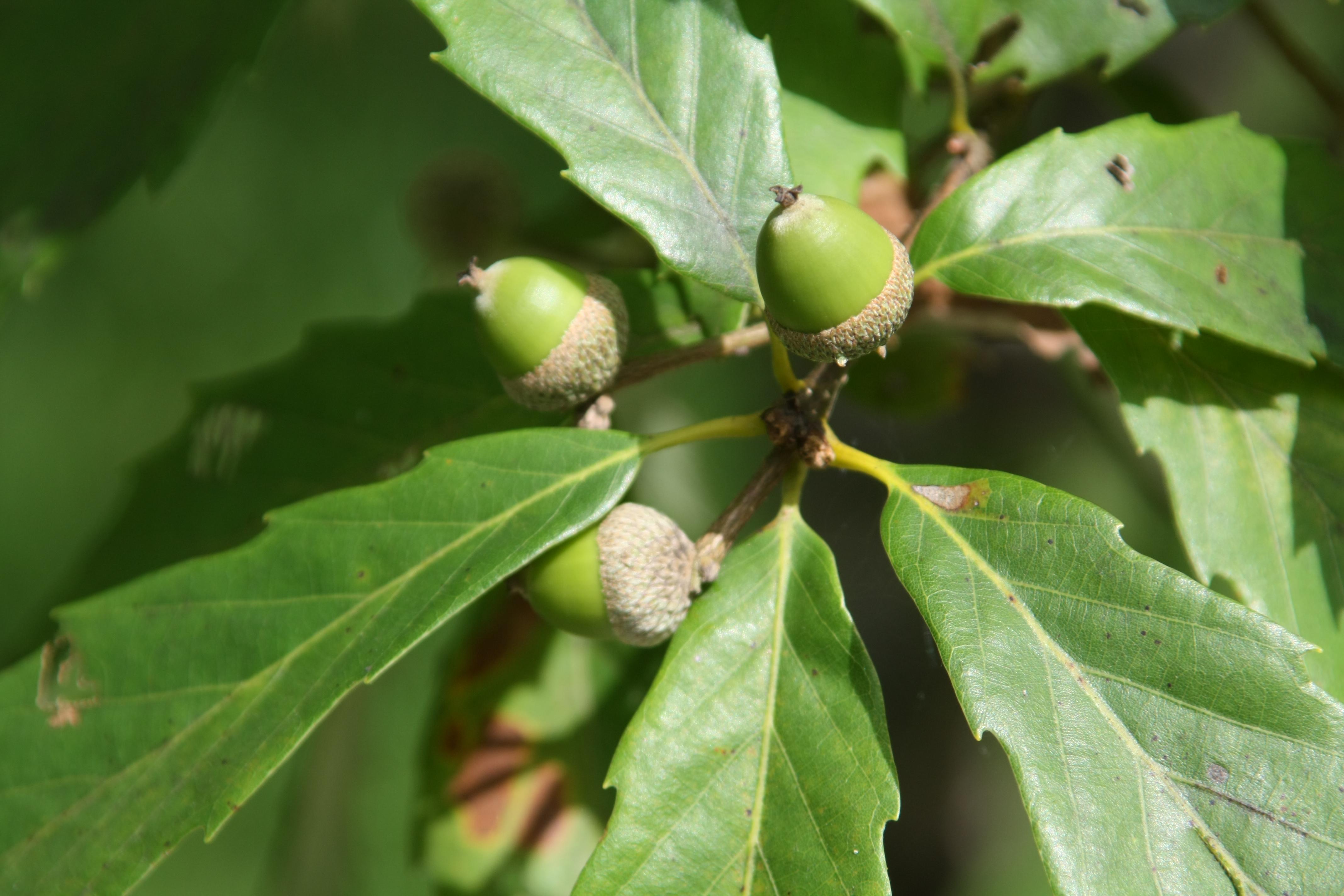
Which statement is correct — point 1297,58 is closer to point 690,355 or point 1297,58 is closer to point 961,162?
point 961,162

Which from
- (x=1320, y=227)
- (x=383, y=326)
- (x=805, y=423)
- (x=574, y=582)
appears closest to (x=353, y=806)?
(x=383, y=326)

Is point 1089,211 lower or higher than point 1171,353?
higher

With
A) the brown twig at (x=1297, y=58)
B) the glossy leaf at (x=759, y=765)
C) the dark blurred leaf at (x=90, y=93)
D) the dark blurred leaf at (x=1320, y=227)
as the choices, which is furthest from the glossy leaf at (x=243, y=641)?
the brown twig at (x=1297, y=58)

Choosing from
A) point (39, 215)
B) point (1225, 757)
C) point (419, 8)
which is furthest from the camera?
point (39, 215)

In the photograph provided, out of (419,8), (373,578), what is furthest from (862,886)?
(419,8)

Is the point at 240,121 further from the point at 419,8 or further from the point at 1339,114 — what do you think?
the point at 1339,114

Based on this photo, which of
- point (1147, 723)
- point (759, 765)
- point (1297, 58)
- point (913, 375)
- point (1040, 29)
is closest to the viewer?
point (1147, 723)
